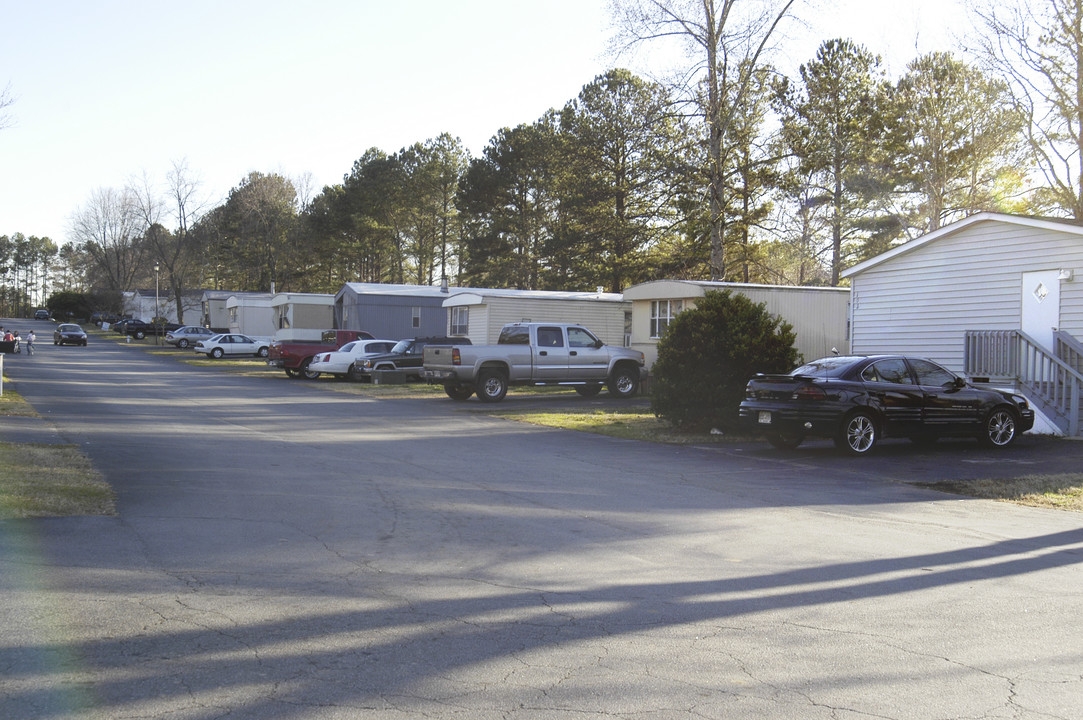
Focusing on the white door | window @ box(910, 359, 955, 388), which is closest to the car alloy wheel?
window @ box(910, 359, 955, 388)

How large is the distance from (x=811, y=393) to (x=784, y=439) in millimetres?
1353

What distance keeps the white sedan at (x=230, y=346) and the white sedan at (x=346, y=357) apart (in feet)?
58.7

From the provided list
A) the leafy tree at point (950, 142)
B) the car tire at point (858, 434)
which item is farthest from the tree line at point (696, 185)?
the car tire at point (858, 434)

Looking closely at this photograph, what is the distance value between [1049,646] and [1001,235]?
1407 cm

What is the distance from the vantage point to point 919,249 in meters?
18.9

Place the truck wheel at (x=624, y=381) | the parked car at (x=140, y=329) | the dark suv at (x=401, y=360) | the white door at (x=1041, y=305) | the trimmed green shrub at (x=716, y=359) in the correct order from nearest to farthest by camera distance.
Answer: the trimmed green shrub at (x=716, y=359), the white door at (x=1041, y=305), the truck wheel at (x=624, y=381), the dark suv at (x=401, y=360), the parked car at (x=140, y=329)

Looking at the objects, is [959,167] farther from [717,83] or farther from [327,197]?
[327,197]

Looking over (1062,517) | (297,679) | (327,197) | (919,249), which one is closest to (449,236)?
(327,197)

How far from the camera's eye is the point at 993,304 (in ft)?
56.6

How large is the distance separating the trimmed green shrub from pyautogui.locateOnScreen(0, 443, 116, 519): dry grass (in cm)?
974

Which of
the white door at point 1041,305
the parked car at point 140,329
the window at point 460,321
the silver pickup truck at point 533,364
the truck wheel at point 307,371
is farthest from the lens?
the parked car at point 140,329

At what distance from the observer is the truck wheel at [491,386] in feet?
74.8

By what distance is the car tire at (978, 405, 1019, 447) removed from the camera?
14.3 metres

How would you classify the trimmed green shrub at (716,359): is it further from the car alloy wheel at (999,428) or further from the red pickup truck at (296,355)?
the red pickup truck at (296,355)
